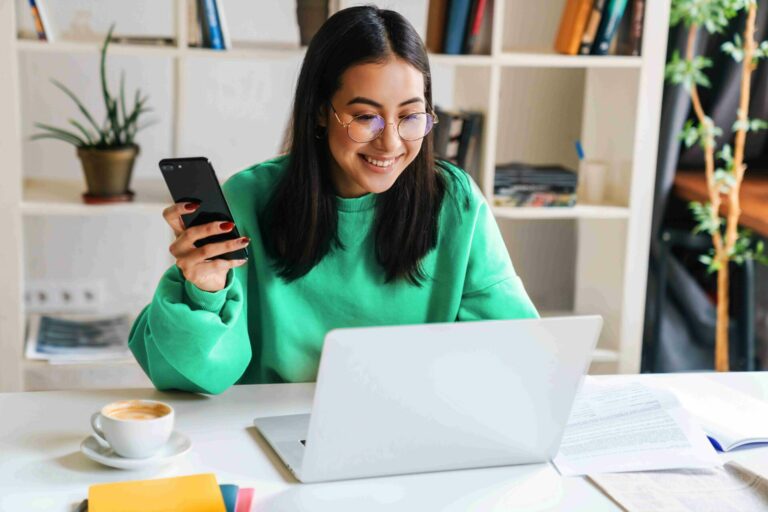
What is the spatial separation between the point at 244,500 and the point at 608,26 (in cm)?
184

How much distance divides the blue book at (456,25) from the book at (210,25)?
552mm

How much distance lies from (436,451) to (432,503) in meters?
0.07

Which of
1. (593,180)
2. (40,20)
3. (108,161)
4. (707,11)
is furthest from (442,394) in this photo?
(707,11)

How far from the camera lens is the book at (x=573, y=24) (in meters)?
2.58

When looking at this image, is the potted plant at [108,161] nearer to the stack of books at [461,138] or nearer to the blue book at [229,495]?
the stack of books at [461,138]

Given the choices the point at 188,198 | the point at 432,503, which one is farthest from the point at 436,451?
the point at 188,198

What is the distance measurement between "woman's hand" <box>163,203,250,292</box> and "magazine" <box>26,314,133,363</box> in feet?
4.06

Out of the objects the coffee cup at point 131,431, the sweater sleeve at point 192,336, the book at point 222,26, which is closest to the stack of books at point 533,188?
the book at point 222,26

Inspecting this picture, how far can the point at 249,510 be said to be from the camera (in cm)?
110

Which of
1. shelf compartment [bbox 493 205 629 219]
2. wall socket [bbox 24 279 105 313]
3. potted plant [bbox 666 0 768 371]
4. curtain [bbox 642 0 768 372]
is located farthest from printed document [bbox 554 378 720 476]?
wall socket [bbox 24 279 105 313]

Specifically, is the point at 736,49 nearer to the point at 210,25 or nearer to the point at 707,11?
the point at 707,11

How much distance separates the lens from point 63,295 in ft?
9.52

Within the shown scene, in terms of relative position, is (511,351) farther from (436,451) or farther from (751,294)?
(751,294)

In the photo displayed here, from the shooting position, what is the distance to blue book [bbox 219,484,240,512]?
1097 millimetres
